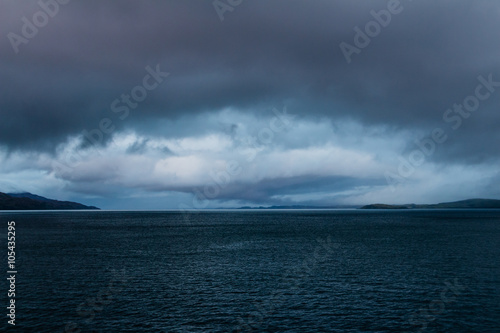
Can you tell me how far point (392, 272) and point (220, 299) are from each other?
42.2 metres

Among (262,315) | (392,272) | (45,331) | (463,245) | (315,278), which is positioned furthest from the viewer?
(463,245)

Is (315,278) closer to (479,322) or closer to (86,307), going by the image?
(479,322)

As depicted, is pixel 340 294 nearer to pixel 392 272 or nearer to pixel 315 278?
pixel 315 278

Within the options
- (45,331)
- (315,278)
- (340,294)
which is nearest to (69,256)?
(45,331)

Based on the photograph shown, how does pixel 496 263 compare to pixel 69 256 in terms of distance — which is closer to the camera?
pixel 496 263

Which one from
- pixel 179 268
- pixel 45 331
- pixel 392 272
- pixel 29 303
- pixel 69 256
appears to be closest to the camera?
pixel 45 331

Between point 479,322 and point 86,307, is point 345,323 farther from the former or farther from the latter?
point 86,307

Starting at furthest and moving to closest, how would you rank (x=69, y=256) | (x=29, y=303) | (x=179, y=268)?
1. (x=69, y=256)
2. (x=179, y=268)
3. (x=29, y=303)

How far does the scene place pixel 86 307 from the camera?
56.4 metres

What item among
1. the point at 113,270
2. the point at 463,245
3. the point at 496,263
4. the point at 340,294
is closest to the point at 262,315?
the point at 340,294

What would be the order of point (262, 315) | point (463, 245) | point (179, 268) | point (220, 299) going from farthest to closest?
point (463, 245), point (179, 268), point (220, 299), point (262, 315)

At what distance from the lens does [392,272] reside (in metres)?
81.3

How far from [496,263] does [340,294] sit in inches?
2096

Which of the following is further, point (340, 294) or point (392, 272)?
point (392, 272)
